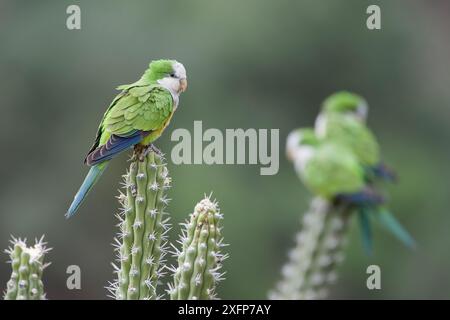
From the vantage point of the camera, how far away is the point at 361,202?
4086mm

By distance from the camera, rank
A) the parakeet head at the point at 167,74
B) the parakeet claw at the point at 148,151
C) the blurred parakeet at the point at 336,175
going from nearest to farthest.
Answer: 1. the parakeet claw at the point at 148,151
2. the parakeet head at the point at 167,74
3. the blurred parakeet at the point at 336,175

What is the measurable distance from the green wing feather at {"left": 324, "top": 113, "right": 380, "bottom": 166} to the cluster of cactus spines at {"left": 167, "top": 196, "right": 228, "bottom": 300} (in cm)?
249

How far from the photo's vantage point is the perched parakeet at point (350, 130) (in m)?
4.38

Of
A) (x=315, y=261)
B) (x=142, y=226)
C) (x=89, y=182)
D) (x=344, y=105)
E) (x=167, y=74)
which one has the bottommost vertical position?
(x=315, y=261)

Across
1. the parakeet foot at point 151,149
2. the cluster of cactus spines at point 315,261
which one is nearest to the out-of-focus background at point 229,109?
the cluster of cactus spines at point 315,261

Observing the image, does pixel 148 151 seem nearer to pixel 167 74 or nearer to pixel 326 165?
pixel 167 74

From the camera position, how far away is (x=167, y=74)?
244 cm

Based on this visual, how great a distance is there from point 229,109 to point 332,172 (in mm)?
1329

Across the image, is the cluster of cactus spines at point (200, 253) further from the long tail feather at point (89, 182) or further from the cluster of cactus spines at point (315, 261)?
the cluster of cactus spines at point (315, 261)

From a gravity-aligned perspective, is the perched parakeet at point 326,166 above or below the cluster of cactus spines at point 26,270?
above

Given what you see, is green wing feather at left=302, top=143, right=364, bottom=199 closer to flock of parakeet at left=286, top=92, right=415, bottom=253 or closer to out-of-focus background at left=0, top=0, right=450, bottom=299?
flock of parakeet at left=286, top=92, right=415, bottom=253

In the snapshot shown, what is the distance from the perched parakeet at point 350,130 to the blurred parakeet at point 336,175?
0.18ft

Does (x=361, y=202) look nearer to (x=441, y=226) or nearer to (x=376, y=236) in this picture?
(x=376, y=236)

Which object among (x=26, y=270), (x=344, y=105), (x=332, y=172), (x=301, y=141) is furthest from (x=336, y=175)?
(x=26, y=270)
